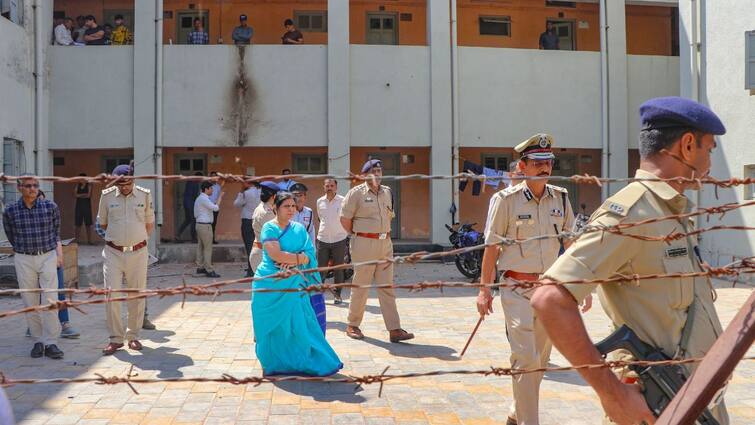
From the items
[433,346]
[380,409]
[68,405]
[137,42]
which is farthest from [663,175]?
[137,42]

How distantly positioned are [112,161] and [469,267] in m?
10.2

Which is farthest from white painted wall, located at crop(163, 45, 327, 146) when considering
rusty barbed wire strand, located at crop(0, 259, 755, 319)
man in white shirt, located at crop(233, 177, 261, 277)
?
rusty barbed wire strand, located at crop(0, 259, 755, 319)

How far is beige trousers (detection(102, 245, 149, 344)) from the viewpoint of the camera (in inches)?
279

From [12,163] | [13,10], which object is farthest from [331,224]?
[13,10]

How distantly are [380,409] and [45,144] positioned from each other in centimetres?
1292

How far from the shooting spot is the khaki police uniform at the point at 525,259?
14.1 feet

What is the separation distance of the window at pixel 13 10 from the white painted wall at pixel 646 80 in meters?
13.9

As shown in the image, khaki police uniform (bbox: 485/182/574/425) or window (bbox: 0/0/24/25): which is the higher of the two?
window (bbox: 0/0/24/25)

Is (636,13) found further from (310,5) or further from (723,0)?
(310,5)

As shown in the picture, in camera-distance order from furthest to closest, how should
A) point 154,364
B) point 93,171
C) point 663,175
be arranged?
point 93,171 → point 154,364 → point 663,175

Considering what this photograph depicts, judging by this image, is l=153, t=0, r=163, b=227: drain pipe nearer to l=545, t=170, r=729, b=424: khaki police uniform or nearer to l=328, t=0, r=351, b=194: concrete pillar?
l=328, t=0, r=351, b=194: concrete pillar

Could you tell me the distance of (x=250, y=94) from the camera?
15641 mm

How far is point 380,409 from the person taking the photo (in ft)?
16.9

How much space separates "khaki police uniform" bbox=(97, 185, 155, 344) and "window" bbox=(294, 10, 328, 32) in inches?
463
